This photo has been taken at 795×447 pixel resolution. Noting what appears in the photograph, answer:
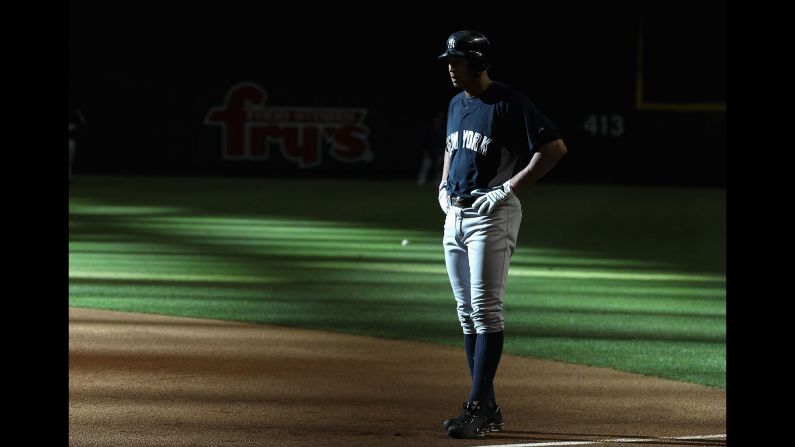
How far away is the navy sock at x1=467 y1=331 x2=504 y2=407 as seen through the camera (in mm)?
6484

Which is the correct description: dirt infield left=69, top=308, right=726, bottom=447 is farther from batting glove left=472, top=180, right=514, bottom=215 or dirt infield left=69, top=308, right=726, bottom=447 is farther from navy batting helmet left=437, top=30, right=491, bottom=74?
navy batting helmet left=437, top=30, right=491, bottom=74

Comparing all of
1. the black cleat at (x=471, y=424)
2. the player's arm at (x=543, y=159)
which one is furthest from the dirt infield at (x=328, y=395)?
the player's arm at (x=543, y=159)

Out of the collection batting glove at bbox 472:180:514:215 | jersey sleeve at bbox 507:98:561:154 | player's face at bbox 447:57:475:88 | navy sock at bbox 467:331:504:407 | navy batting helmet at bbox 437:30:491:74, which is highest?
navy batting helmet at bbox 437:30:491:74

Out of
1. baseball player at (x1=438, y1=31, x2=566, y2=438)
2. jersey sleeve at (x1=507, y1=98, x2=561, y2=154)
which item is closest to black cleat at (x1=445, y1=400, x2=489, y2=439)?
baseball player at (x1=438, y1=31, x2=566, y2=438)

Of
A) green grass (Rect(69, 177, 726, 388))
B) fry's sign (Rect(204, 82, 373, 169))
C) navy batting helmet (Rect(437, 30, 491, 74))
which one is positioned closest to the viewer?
navy batting helmet (Rect(437, 30, 491, 74))

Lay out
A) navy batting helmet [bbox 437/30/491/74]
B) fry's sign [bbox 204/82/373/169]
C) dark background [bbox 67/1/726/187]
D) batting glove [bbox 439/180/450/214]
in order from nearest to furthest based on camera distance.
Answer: navy batting helmet [bbox 437/30/491/74] < batting glove [bbox 439/180/450/214] < dark background [bbox 67/1/726/187] < fry's sign [bbox 204/82/373/169]

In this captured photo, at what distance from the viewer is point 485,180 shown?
21.1 ft

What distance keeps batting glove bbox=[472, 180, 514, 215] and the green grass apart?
2661 mm

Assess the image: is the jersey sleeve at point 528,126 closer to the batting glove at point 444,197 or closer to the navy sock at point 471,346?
the batting glove at point 444,197

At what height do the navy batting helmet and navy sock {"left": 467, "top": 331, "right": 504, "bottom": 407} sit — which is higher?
the navy batting helmet

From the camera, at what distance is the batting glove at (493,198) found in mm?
6340

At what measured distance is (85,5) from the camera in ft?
132

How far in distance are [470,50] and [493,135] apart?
1.28 feet

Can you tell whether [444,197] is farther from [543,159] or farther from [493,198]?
[543,159]
